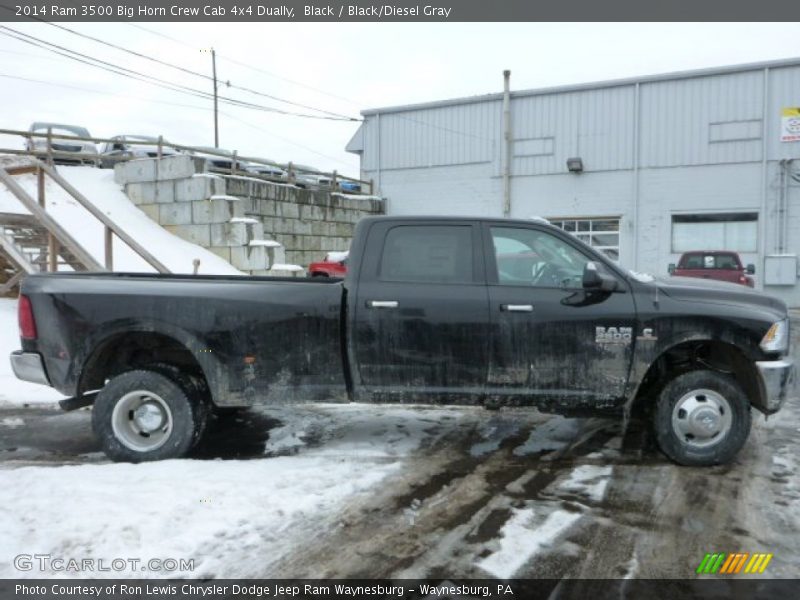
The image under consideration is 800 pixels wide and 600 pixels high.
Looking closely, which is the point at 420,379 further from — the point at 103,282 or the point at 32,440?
the point at 32,440

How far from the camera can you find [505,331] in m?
4.80

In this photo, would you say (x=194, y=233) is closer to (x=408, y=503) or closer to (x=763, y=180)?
(x=408, y=503)

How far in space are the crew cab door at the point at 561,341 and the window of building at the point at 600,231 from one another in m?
20.2

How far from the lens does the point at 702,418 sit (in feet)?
15.6

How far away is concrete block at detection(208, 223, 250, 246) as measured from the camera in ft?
58.6

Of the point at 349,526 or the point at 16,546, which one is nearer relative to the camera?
the point at 16,546

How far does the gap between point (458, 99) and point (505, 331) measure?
938 inches

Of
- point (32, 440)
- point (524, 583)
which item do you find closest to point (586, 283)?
point (524, 583)

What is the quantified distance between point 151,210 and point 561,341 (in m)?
17.6

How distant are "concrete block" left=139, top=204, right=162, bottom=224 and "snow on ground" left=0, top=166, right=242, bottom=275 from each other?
15 cm

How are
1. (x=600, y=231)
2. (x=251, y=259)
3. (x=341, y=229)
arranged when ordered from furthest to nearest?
(x=600, y=231) < (x=341, y=229) < (x=251, y=259)

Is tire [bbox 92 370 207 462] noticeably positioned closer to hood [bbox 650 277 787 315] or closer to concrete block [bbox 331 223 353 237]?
hood [bbox 650 277 787 315]

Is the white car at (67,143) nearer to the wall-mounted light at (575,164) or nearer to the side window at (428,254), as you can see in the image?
the wall-mounted light at (575,164)

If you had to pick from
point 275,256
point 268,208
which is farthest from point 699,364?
point 268,208
